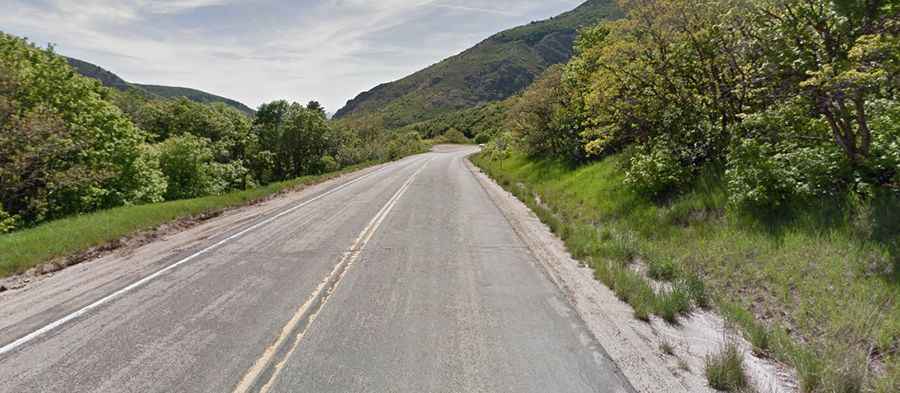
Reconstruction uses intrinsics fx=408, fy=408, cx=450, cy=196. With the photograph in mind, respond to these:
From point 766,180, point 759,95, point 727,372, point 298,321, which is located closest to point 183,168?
point 298,321

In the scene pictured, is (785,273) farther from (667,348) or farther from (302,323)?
(302,323)

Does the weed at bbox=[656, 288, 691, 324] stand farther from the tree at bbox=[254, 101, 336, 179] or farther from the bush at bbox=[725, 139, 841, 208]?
the tree at bbox=[254, 101, 336, 179]

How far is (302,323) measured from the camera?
5.04 m

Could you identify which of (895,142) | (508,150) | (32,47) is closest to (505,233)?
(895,142)

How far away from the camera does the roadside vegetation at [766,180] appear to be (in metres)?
4.72

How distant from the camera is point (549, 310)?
5.55 m

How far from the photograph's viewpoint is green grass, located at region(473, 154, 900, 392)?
415 centimetres

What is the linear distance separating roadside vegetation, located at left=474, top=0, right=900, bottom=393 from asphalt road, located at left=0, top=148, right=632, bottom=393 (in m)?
1.56

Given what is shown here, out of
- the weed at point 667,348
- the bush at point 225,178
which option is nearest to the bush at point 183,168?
the bush at point 225,178

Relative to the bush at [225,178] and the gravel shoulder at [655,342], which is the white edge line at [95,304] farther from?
the bush at [225,178]

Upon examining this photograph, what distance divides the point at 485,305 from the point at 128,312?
187 inches

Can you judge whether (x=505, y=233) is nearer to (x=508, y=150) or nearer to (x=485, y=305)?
(x=485, y=305)

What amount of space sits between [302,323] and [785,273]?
257 inches

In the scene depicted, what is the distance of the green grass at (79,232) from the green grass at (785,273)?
10.6 meters
